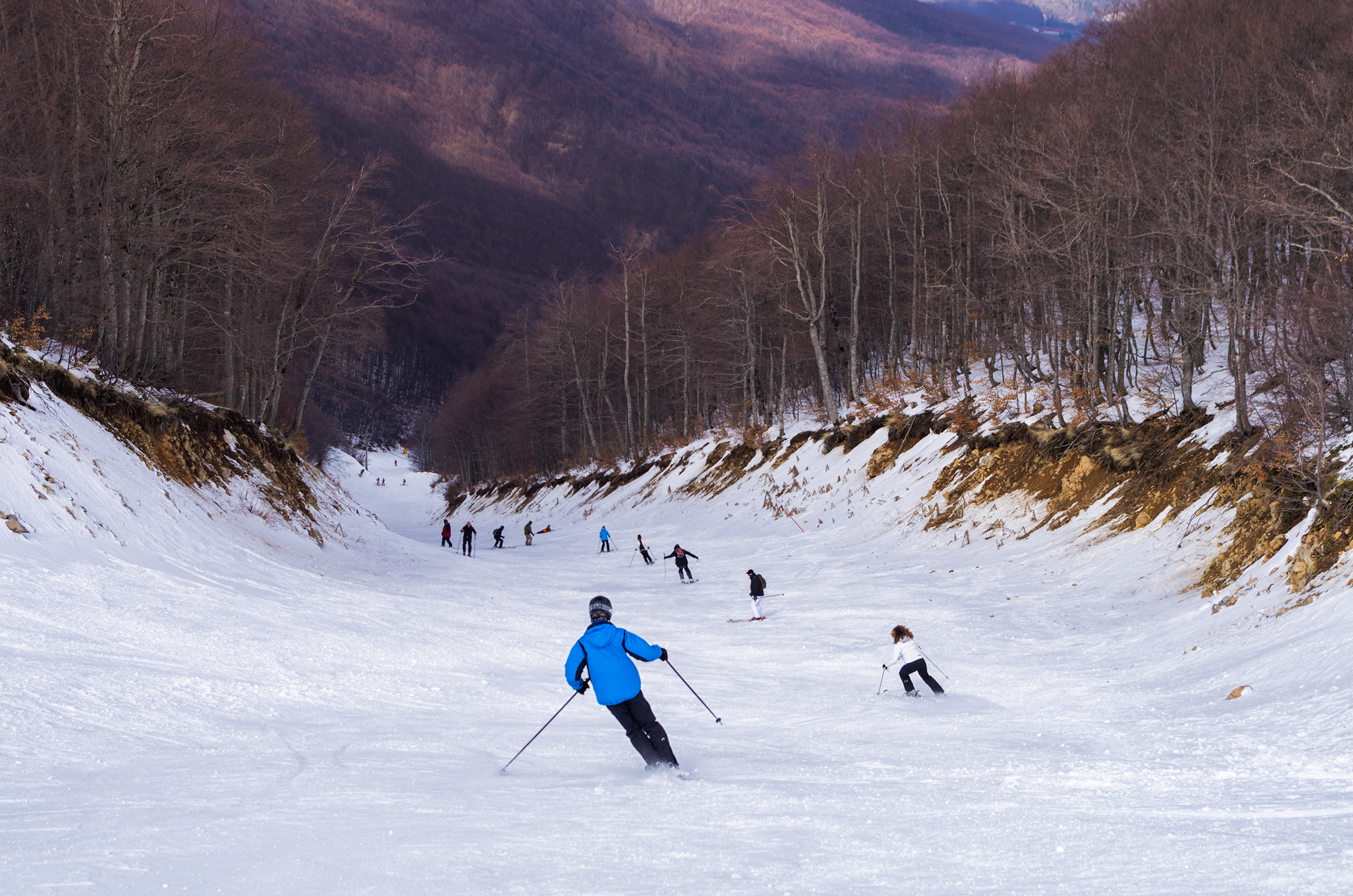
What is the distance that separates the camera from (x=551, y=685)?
1060 cm

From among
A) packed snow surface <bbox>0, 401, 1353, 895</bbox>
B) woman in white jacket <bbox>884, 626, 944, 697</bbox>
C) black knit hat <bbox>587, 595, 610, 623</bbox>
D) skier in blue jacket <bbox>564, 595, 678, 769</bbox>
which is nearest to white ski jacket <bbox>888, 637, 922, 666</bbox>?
woman in white jacket <bbox>884, 626, 944, 697</bbox>

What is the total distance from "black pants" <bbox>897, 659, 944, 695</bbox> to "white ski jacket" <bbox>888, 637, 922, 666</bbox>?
5cm

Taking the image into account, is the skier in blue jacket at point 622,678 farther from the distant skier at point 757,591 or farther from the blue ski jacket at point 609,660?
the distant skier at point 757,591

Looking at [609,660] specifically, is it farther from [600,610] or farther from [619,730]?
[619,730]

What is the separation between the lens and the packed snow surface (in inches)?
170

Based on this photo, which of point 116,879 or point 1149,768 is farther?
point 1149,768

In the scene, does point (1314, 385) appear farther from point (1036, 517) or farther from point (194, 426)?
point (194, 426)

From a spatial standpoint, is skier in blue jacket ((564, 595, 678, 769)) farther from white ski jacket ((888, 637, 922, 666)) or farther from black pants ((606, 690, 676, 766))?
white ski jacket ((888, 637, 922, 666))

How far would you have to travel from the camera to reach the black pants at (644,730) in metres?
6.79

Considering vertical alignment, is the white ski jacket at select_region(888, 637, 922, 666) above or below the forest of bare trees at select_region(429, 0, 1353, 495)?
below

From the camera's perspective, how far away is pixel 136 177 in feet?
64.0

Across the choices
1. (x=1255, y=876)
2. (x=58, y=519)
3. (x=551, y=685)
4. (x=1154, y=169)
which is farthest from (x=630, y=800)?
(x=1154, y=169)

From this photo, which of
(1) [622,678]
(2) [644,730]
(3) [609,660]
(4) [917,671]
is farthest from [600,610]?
(4) [917,671]

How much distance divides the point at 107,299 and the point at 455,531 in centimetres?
4009
